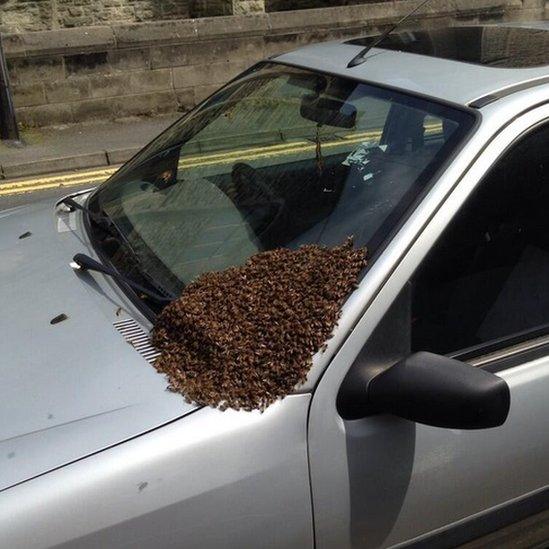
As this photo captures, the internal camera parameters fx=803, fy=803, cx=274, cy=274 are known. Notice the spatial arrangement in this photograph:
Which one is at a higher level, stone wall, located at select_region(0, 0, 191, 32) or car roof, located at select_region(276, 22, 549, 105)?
car roof, located at select_region(276, 22, 549, 105)

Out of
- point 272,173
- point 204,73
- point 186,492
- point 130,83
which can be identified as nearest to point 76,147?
point 130,83

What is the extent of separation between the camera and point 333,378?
1.75 metres

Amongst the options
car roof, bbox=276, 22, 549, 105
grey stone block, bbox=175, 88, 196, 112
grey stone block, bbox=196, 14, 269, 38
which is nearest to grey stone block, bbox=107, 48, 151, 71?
grey stone block, bbox=175, 88, 196, 112

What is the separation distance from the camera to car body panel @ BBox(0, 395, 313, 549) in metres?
1.56

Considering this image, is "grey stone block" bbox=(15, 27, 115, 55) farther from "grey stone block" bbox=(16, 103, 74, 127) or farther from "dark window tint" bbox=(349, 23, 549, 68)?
"dark window tint" bbox=(349, 23, 549, 68)

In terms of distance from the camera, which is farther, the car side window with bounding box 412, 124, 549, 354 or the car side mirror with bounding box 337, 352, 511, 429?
the car side window with bounding box 412, 124, 549, 354

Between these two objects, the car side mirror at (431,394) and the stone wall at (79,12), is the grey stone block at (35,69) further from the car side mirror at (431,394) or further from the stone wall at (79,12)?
the car side mirror at (431,394)

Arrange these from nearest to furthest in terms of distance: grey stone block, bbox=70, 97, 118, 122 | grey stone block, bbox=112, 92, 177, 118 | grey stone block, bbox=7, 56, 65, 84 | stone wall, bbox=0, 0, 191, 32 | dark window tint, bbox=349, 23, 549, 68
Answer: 1. dark window tint, bbox=349, 23, 549, 68
2. grey stone block, bbox=7, 56, 65, 84
3. grey stone block, bbox=70, 97, 118, 122
4. grey stone block, bbox=112, 92, 177, 118
5. stone wall, bbox=0, 0, 191, 32

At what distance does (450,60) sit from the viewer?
2383 millimetres

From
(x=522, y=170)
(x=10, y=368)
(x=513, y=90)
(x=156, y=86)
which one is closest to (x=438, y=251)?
(x=522, y=170)

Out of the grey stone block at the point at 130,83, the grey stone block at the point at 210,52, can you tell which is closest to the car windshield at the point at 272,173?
the grey stone block at the point at 130,83

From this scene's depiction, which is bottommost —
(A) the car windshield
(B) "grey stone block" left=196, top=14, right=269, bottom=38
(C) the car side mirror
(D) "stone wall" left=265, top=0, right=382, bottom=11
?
(D) "stone wall" left=265, top=0, right=382, bottom=11

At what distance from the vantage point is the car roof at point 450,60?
215 cm

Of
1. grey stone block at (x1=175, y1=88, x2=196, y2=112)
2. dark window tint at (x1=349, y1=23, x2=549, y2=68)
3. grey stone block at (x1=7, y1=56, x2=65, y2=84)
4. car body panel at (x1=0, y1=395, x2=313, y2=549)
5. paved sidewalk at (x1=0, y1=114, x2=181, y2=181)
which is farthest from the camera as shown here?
grey stone block at (x1=175, y1=88, x2=196, y2=112)
